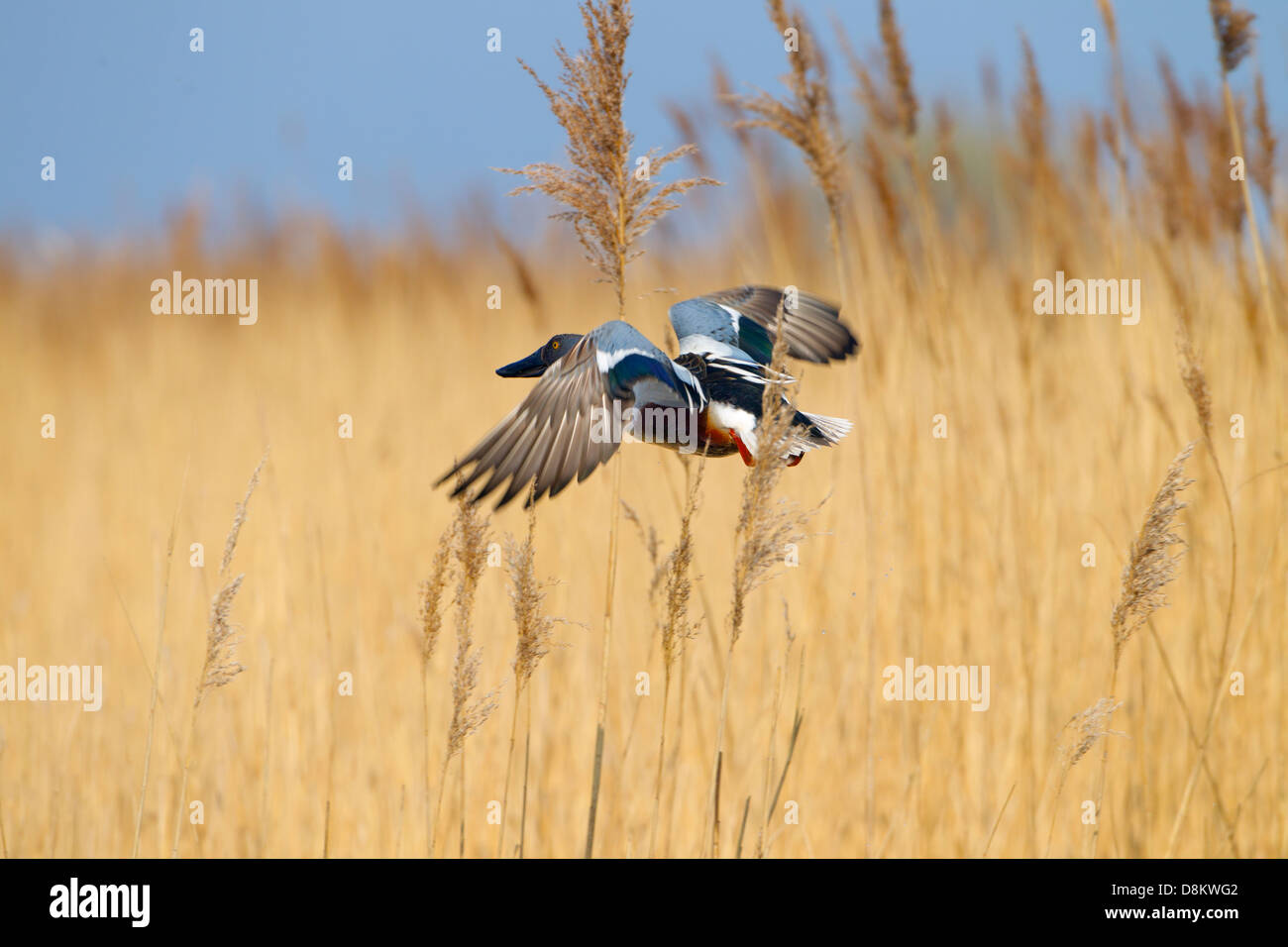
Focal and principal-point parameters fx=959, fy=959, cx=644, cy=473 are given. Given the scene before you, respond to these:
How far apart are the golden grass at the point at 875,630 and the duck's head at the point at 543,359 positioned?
20.3 inches

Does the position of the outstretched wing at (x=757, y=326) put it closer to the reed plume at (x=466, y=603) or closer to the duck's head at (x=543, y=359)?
the duck's head at (x=543, y=359)

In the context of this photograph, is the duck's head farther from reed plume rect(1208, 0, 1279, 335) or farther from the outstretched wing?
reed plume rect(1208, 0, 1279, 335)

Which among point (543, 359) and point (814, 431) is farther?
point (543, 359)

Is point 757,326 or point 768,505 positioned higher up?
point 757,326

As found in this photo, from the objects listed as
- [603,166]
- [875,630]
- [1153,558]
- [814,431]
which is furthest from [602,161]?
[875,630]

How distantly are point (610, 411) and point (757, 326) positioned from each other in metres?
1.04

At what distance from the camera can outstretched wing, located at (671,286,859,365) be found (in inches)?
89.3

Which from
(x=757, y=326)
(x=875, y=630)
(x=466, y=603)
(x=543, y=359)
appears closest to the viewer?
(x=466, y=603)

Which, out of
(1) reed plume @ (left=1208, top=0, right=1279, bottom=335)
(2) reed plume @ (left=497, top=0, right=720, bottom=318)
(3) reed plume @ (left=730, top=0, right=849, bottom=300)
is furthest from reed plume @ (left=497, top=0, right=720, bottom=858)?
(1) reed plume @ (left=1208, top=0, right=1279, bottom=335)

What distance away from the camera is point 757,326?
2586 millimetres

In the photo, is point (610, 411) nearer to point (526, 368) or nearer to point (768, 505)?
point (768, 505)

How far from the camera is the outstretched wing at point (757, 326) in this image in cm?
227
